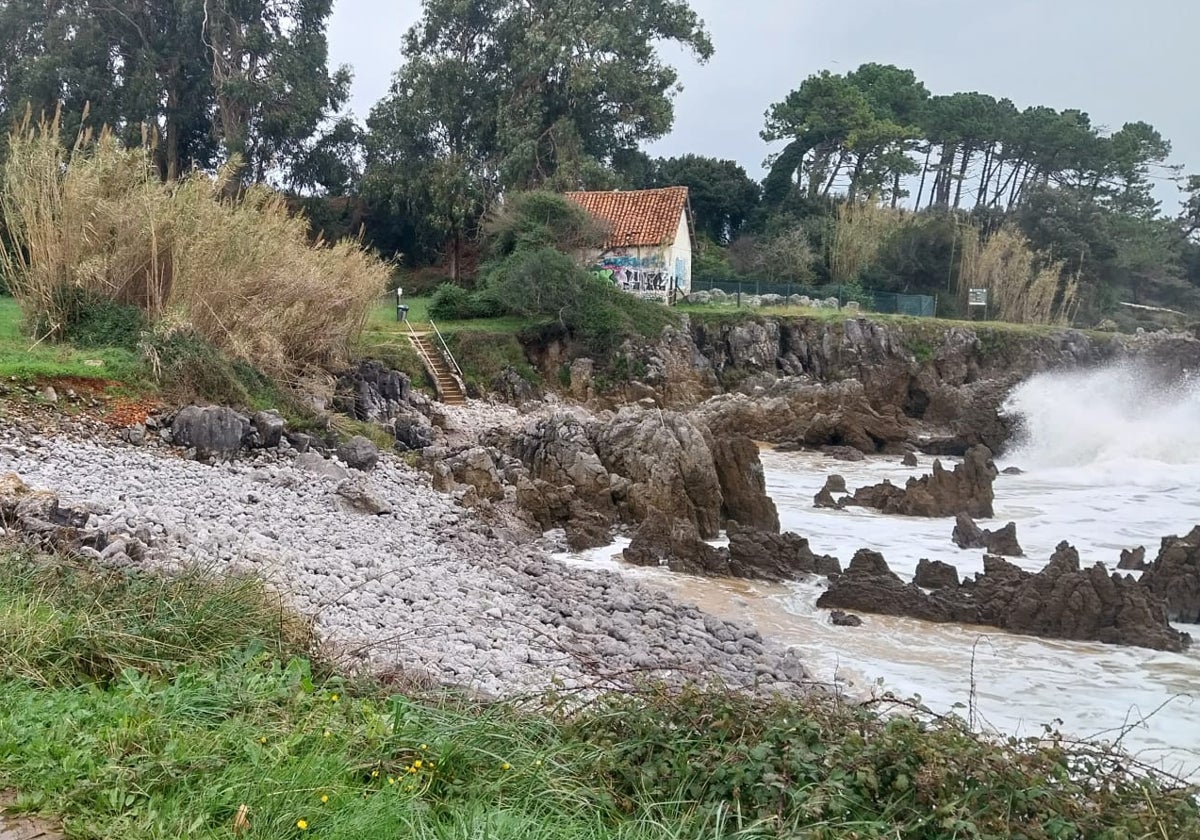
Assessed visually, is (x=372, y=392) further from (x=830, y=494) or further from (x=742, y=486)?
(x=830, y=494)

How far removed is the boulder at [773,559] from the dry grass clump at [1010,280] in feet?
121

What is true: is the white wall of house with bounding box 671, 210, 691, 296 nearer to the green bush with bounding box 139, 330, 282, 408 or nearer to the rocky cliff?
the rocky cliff

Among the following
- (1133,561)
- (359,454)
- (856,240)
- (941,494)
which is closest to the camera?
(1133,561)

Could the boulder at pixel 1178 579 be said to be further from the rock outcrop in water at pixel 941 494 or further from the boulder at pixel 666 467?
the boulder at pixel 666 467

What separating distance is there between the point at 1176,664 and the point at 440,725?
8.49 meters

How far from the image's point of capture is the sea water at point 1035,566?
841cm

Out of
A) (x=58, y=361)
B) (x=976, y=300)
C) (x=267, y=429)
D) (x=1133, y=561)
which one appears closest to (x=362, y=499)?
(x=267, y=429)

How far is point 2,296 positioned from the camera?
23.3m

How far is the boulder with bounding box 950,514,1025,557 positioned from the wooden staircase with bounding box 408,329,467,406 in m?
14.5

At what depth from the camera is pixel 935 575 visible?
1219cm

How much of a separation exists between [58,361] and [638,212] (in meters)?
27.7

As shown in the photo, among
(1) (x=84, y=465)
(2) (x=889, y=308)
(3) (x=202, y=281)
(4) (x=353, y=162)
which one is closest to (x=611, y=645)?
(1) (x=84, y=465)

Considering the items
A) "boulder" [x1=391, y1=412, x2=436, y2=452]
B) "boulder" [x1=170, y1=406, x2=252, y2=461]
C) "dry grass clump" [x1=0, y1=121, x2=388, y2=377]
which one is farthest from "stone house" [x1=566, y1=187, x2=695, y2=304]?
"boulder" [x1=170, y1=406, x2=252, y2=461]

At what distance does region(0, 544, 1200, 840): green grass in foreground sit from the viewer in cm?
355
